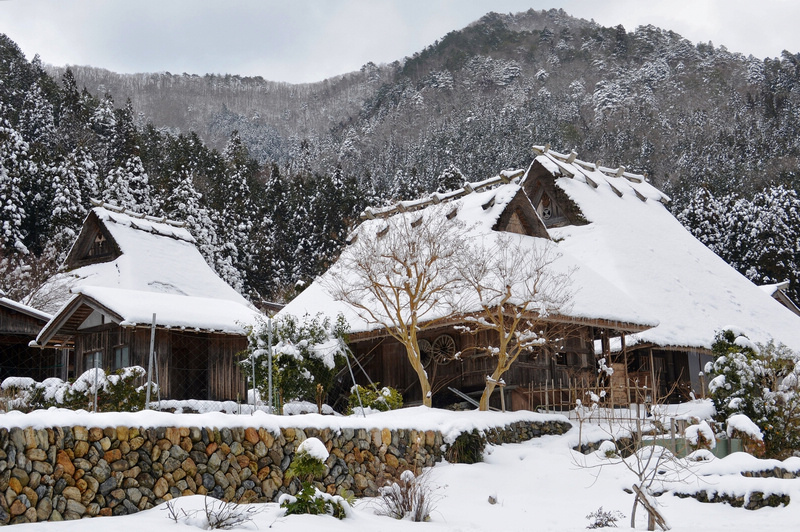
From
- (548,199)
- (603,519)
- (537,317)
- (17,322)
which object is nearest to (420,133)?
(548,199)

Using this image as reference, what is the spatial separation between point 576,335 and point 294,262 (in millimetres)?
27192

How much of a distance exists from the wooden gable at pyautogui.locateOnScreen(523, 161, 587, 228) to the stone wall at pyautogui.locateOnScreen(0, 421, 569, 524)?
66.2ft

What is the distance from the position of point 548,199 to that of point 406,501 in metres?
23.2

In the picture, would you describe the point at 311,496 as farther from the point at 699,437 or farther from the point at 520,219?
the point at 520,219

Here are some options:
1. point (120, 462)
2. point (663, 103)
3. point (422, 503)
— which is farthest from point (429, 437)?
point (663, 103)

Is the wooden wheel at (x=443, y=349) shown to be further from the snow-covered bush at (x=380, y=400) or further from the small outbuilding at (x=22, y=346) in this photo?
the small outbuilding at (x=22, y=346)

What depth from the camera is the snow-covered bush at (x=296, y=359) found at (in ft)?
50.8

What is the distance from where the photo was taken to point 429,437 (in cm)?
1298

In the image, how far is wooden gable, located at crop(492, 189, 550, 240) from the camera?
937 inches

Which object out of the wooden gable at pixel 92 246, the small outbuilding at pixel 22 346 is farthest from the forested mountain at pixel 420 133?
the small outbuilding at pixel 22 346

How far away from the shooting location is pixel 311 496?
29.6 feet

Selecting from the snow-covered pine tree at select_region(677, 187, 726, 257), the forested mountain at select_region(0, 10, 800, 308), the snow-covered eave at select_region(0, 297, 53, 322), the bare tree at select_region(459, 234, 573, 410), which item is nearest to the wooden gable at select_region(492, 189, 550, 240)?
the bare tree at select_region(459, 234, 573, 410)

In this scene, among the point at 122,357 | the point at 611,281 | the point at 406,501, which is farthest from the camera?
the point at 611,281

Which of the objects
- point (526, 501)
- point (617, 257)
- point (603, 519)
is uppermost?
point (617, 257)
